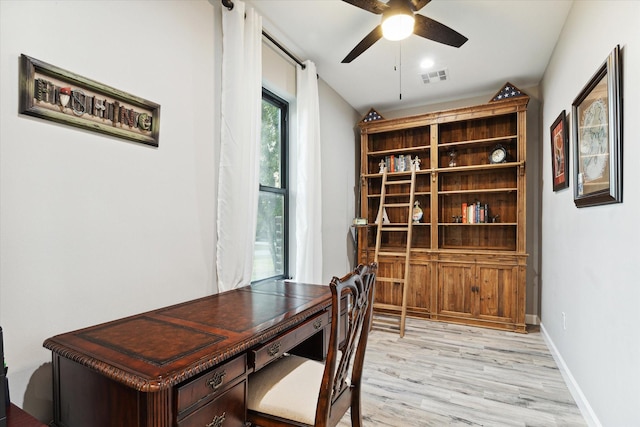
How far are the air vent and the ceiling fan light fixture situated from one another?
146 cm

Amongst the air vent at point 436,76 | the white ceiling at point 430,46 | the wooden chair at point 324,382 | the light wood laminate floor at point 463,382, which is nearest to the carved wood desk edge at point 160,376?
the wooden chair at point 324,382

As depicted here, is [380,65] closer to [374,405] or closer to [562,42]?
[562,42]

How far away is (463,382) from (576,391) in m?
0.72

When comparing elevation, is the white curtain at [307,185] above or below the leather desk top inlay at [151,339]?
above

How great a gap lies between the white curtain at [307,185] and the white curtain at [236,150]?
0.79 metres

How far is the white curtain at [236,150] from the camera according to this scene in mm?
2160

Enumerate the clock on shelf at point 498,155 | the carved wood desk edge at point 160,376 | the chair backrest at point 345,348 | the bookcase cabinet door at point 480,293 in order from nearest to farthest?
the carved wood desk edge at point 160,376 < the chair backrest at point 345,348 < the bookcase cabinet door at point 480,293 < the clock on shelf at point 498,155

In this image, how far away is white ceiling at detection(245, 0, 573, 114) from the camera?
246cm

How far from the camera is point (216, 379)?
113 cm

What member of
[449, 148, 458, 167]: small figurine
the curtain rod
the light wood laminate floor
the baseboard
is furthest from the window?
the baseboard

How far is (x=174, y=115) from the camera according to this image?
190cm

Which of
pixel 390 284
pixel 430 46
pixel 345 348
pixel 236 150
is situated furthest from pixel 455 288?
pixel 236 150

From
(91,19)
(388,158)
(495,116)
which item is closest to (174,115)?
(91,19)

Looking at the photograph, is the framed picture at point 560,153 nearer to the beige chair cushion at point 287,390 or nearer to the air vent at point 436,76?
the air vent at point 436,76
